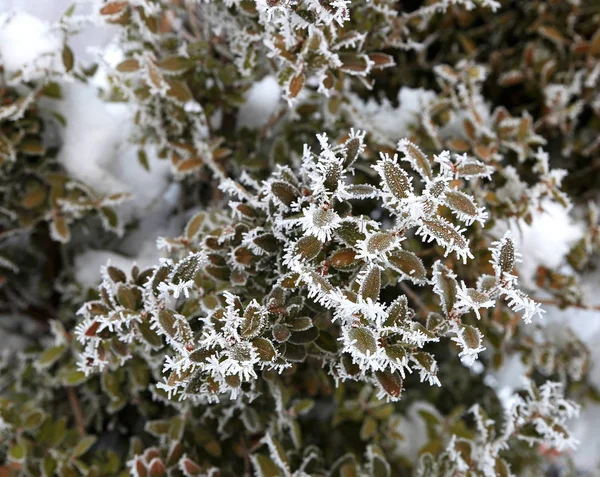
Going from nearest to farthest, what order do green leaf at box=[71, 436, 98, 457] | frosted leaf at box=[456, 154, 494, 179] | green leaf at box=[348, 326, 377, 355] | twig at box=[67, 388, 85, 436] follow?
green leaf at box=[348, 326, 377, 355] < frosted leaf at box=[456, 154, 494, 179] < green leaf at box=[71, 436, 98, 457] < twig at box=[67, 388, 85, 436]

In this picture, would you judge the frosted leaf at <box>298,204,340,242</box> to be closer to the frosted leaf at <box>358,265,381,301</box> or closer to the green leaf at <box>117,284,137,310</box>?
the frosted leaf at <box>358,265,381,301</box>

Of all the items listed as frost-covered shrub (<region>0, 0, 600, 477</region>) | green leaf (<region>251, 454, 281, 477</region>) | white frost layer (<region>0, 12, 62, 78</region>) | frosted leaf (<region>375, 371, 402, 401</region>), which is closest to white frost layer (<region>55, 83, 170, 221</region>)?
frost-covered shrub (<region>0, 0, 600, 477</region>)

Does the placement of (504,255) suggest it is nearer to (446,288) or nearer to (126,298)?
(446,288)

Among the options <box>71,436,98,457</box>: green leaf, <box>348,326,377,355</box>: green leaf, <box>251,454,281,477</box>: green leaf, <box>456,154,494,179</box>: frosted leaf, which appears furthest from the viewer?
<box>71,436,98,457</box>: green leaf

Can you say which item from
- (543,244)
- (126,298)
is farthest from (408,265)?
(543,244)

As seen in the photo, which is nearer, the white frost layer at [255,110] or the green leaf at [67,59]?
the green leaf at [67,59]

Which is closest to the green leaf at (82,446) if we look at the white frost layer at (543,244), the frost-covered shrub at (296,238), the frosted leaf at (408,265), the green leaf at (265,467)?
the frost-covered shrub at (296,238)

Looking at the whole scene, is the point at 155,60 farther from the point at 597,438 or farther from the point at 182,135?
the point at 597,438

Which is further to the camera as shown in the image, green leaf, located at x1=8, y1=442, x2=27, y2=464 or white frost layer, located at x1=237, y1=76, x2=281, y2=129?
white frost layer, located at x1=237, y1=76, x2=281, y2=129

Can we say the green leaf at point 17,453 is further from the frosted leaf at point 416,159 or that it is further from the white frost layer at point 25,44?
the frosted leaf at point 416,159
